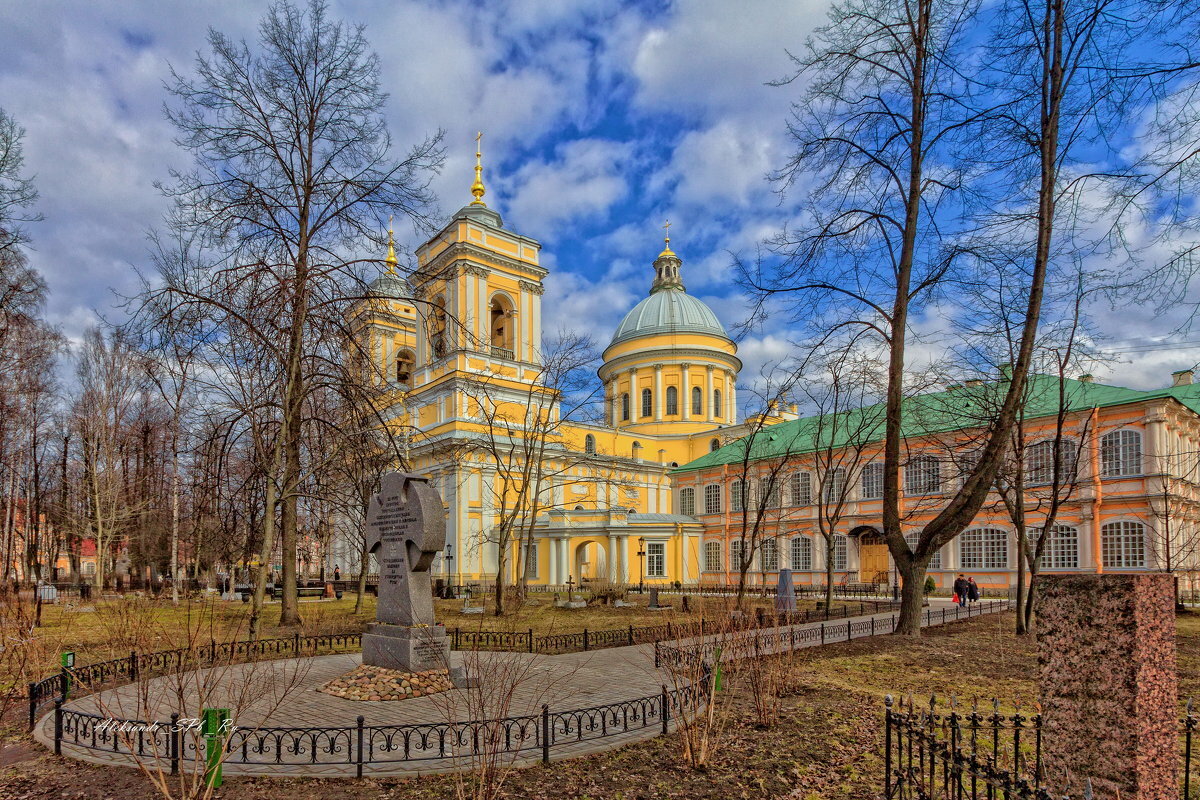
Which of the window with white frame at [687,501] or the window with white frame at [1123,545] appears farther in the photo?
Result: the window with white frame at [687,501]

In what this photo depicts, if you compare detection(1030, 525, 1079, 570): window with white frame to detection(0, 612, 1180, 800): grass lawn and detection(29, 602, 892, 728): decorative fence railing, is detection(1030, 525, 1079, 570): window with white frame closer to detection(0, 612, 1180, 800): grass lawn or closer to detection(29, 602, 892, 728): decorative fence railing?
detection(29, 602, 892, 728): decorative fence railing

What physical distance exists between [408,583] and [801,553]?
36131 mm

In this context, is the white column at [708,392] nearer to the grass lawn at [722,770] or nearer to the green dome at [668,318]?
the green dome at [668,318]

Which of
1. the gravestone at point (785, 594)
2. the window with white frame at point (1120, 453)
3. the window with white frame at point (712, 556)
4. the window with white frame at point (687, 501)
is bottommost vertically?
the window with white frame at point (712, 556)

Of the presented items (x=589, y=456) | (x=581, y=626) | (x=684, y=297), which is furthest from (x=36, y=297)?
(x=684, y=297)

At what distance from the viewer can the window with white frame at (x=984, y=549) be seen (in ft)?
113

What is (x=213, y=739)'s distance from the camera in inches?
196

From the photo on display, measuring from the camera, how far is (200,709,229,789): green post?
15.8 feet

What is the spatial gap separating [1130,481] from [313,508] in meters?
32.9

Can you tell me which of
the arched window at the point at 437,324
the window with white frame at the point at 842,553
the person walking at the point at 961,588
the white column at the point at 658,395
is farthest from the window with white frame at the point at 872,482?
the arched window at the point at 437,324

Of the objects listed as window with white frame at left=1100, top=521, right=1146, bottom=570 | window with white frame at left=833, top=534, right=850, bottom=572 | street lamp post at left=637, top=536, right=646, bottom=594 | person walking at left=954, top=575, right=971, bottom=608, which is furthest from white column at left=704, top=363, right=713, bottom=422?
person walking at left=954, top=575, right=971, bottom=608

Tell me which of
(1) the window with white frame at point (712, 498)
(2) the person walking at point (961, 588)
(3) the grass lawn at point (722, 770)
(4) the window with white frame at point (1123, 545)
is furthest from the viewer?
(1) the window with white frame at point (712, 498)

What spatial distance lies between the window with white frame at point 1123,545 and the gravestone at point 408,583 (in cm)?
3141

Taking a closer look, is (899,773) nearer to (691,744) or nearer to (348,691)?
(691,744)
